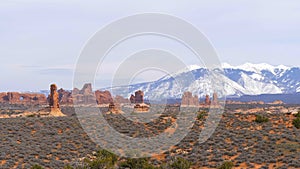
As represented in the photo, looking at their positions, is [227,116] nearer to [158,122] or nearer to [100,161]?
[158,122]

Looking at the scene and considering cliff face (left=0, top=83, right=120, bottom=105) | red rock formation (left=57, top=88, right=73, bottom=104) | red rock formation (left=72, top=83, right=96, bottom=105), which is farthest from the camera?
red rock formation (left=72, top=83, right=96, bottom=105)

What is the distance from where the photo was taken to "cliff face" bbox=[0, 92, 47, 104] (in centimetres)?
12525

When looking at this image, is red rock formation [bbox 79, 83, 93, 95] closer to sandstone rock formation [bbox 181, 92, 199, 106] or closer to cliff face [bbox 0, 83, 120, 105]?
cliff face [bbox 0, 83, 120, 105]

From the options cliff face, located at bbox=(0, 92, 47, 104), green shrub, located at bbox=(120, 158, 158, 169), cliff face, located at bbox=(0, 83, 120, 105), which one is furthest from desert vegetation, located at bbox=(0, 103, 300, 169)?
cliff face, located at bbox=(0, 92, 47, 104)

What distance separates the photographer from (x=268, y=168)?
27.6 metres

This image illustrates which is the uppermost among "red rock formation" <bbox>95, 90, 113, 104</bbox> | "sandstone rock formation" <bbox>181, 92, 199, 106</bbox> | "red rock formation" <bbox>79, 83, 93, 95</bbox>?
"red rock formation" <bbox>79, 83, 93, 95</bbox>

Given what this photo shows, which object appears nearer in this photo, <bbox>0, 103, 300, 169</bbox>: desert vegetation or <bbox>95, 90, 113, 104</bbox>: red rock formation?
<bbox>0, 103, 300, 169</bbox>: desert vegetation

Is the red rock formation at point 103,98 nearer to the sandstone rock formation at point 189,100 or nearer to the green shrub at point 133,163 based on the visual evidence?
the sandstone rock formation at point 189,100

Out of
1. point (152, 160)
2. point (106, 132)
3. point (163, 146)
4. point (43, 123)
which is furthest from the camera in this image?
point (43, 123)

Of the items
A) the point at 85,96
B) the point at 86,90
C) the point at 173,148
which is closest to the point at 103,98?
the point at 85,96

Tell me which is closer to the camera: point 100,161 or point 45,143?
point 100,161

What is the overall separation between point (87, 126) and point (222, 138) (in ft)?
49.4

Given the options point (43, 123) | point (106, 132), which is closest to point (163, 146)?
point (106, 132)

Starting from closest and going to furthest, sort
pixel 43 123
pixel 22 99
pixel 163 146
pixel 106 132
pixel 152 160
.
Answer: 1. pixel 152 160
2. pixel 163 146
3. pixel 106 132
4. pixel 43 123
5. pixel 22 99
